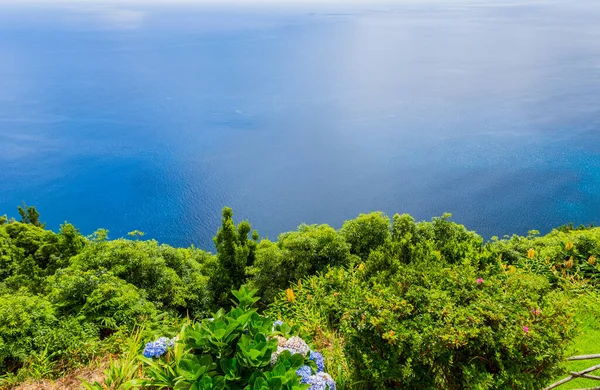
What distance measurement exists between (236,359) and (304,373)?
51cm

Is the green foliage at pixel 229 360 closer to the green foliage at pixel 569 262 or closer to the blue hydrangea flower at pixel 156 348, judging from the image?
the blue hydrangea flower at pixel 156 348

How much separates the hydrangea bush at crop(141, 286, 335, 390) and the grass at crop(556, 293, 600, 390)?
9.11 ft

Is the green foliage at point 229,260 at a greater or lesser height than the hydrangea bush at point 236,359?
greater

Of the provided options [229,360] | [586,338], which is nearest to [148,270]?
[229,360]

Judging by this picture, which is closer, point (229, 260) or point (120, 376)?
point (120, 376)

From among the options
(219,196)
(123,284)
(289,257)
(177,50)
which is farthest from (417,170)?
(177,50)

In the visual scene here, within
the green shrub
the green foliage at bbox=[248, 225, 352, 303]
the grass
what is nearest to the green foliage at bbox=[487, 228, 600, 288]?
the grass

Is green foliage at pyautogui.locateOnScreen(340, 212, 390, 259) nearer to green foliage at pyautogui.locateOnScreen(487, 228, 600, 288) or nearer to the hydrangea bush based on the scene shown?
green foliage at pyautogui.locateOnScreen(487, 228, 600, 288)

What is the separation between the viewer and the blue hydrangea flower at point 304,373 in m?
3.01

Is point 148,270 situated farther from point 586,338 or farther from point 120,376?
point 586,338

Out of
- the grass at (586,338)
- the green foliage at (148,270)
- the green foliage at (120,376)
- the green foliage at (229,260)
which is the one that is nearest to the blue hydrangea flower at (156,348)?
the green foliage at (120,376)

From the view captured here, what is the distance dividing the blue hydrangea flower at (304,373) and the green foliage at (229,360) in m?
0.03

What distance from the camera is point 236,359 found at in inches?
118

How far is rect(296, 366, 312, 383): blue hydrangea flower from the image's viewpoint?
3.01m
